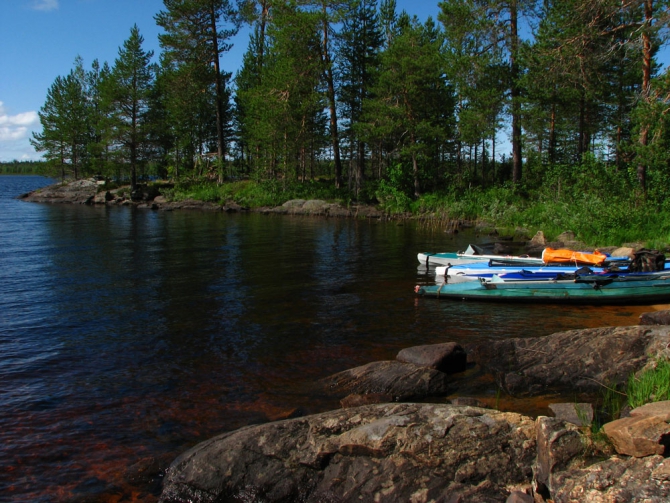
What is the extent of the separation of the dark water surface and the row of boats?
1.35 ft

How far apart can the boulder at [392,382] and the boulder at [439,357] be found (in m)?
0.34

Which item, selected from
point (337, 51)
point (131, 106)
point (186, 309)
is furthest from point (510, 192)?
point (131, 106)

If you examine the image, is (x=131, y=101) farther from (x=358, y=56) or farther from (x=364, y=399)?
(x=364, y=399)

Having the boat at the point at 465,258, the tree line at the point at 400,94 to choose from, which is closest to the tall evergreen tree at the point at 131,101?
the tree line at the point at 400,94

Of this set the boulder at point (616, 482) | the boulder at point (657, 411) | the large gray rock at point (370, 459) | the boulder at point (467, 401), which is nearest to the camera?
the boulder at point (616, 482)

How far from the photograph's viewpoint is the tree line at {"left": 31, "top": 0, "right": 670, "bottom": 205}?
23.7 meters

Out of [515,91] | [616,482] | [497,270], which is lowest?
[616,482]

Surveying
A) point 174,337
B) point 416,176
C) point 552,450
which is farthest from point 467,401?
point 416,176

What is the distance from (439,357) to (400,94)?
1268 inches

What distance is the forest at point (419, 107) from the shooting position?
22.6 metres

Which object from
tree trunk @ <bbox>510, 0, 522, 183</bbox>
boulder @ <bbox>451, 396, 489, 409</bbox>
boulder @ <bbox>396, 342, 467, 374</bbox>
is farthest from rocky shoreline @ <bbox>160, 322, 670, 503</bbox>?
tree trunk @ <bbox>510, 0, 522, 183</bbox>

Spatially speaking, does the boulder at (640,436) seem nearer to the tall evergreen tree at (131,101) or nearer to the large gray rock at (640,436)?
the large gray rock at (640,436)

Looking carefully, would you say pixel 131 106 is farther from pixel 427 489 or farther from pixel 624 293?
pixel 427 489

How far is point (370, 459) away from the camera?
4957 mm
